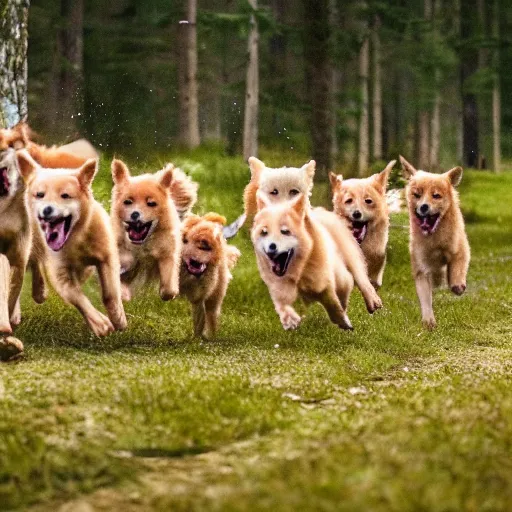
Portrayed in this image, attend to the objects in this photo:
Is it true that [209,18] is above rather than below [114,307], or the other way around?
above

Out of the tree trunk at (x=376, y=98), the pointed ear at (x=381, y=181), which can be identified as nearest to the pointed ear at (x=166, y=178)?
the pointed ear at (x=381, y=181)

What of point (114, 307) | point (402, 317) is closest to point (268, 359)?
point (114, 307)

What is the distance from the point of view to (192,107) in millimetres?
12820

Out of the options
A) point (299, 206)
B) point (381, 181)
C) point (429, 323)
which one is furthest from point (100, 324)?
point (429, 323)

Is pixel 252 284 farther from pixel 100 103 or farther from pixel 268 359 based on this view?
pixel 100 103

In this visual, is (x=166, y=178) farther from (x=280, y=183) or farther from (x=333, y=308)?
(x=333, y=308)

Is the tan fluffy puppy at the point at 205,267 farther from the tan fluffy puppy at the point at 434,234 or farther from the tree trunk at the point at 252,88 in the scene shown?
the tree trunk at the point at 252,88

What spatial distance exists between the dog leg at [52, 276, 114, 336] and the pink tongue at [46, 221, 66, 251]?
325 millimetres

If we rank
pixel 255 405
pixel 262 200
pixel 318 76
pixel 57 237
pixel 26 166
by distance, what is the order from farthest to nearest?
pixel 318 76 → pixel 262 200 → pixel 26 166 → pixel 57 237 → pixel 255 405

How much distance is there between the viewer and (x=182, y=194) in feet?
26.2

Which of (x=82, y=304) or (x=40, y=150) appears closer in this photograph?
(x=82, y=304)

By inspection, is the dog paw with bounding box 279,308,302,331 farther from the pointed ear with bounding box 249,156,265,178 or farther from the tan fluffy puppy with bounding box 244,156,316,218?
the pointed ear with bounding box 249,156,265,178

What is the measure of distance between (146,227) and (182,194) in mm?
618

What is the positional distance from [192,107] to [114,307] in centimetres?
590
